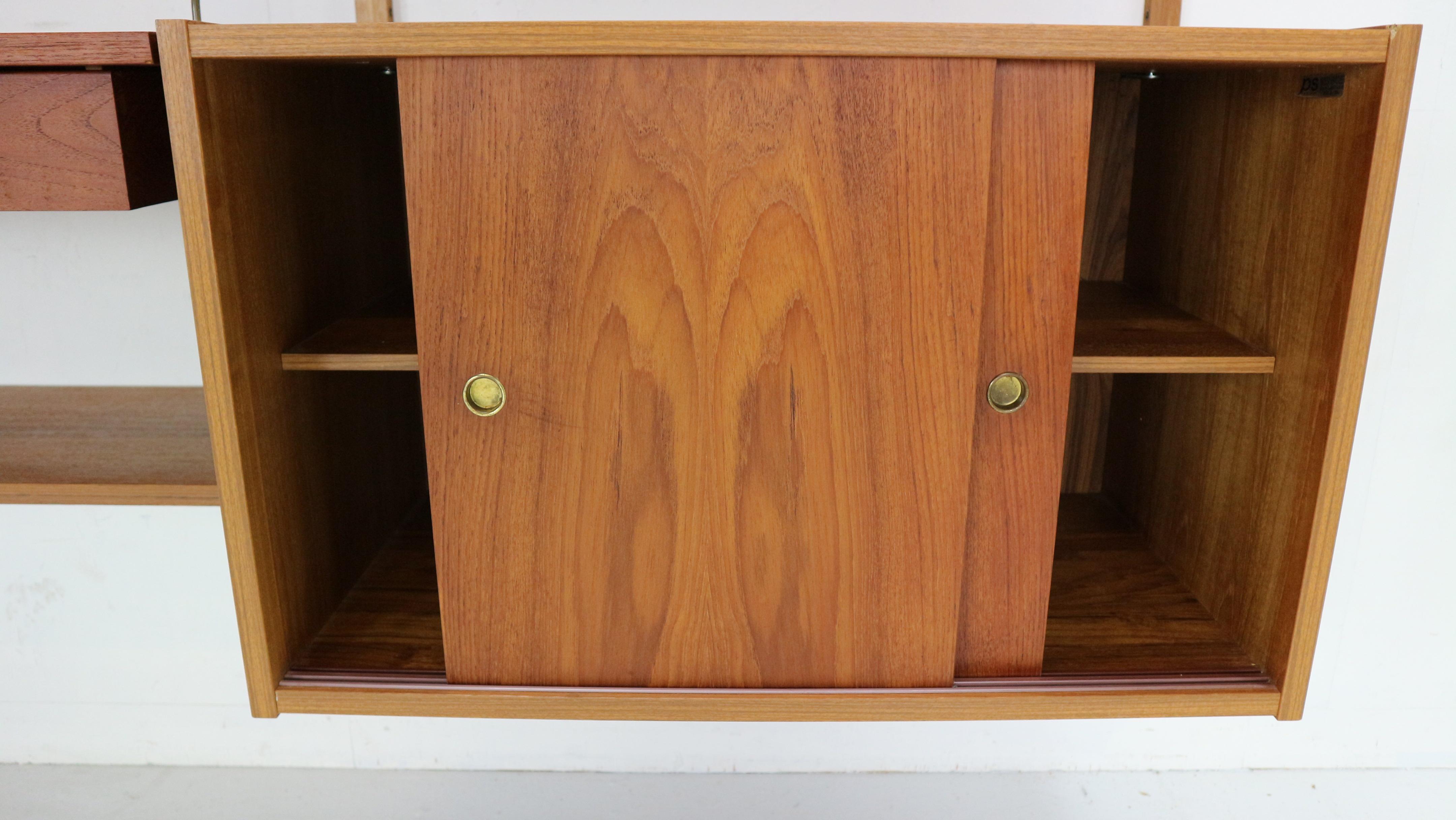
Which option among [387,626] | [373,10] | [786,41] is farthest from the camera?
[373,10]

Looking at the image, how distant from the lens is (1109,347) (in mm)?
755

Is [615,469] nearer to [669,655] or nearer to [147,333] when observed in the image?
[669,655]

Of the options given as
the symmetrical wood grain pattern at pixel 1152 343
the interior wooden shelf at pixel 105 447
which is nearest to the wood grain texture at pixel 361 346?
the interior wooden shelf at pixel 105 447

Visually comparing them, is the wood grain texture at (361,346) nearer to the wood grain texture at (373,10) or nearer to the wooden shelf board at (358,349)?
the wooden shelf board at (358,349)

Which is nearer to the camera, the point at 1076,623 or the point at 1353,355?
the point at 1353,355

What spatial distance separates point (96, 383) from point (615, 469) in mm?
770

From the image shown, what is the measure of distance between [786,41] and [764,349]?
0.65 feet

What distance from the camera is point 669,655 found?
0.76 m

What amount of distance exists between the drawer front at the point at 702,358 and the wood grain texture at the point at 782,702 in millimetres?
13

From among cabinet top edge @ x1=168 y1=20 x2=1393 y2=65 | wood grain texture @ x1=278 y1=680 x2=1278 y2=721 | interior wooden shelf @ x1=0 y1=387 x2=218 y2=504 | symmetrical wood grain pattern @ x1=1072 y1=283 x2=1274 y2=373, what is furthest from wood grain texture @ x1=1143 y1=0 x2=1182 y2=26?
interior wooden shelf @ x1=0 y1=387 x2=218 y2=504

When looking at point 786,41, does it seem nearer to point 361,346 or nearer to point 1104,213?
point 361,346

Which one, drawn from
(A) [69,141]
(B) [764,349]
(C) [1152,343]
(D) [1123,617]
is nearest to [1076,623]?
(D) [1123,617]

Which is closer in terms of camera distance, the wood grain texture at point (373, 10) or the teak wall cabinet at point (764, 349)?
the teak wall cabinet at point (764, 349)

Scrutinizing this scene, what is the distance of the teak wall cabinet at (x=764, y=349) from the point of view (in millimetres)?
649
